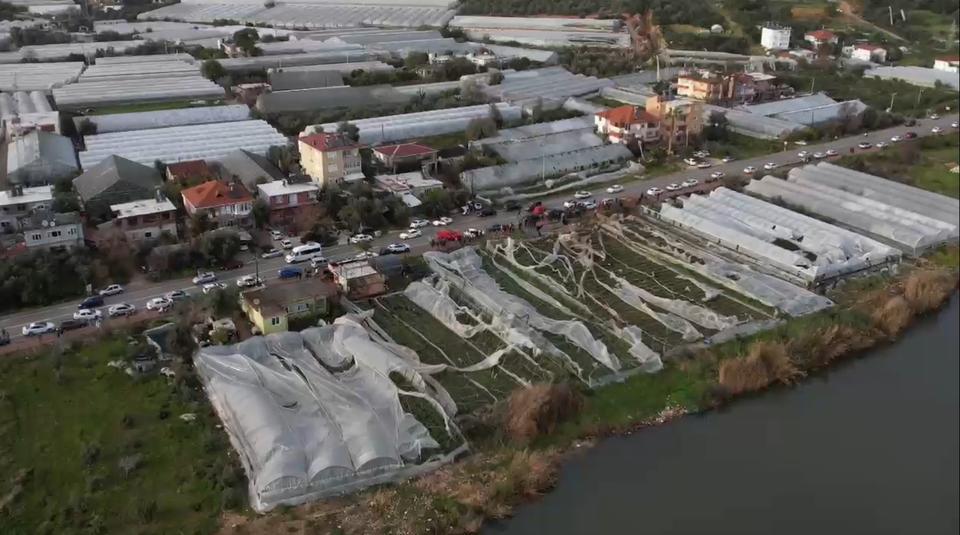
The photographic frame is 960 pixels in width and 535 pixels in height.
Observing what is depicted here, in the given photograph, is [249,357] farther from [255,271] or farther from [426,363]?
[255,271]

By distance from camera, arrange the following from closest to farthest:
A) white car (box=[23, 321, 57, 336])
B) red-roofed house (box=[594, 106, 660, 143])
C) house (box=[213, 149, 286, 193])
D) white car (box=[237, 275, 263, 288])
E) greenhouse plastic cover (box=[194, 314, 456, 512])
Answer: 1. greenhouse plastic cover (box=[194, 314, 456, 512])
2. white car (box=[23, 321, 57, 336])
3. white car (box=[237, 275, 263, 288])
4. house (box=[213, 149, 286, 193])
5. red-roofed house (box=[594, 106, 660, 143])

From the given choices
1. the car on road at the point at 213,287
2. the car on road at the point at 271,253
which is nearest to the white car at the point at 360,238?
the car on road at the point at 271,253

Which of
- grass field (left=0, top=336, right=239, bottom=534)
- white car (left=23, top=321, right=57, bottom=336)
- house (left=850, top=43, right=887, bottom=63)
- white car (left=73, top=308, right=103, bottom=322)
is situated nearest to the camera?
grass field (left=0, top=336, right=239, bottom=534)

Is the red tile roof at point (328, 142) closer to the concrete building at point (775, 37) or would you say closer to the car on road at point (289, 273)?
the car on road at point (289, 273)

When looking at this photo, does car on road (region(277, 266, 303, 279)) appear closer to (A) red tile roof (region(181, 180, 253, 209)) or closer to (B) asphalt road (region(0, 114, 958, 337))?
(B) asphalt road (region(0, 114, 958, 337))

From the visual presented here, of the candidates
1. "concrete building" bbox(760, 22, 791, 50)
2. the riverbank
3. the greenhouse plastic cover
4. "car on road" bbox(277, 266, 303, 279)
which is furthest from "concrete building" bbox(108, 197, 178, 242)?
"concrete building" bbox(760, 22, 791, 50)
